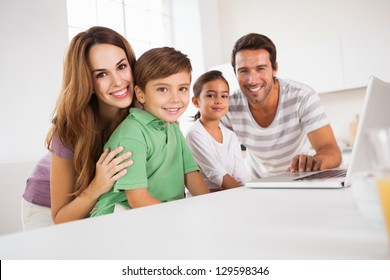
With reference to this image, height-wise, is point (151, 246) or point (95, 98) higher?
point (95, 98)

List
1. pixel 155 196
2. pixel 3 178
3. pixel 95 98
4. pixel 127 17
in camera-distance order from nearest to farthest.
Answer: pixel 155 196 < pixel 95 98 < pixel 3 178 < pixel 127 17

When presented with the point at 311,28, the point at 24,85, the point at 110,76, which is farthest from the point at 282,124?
the point at 311,28

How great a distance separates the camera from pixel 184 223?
0.76 meters

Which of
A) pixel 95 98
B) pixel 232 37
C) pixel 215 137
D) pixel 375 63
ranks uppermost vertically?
pixel 232 37

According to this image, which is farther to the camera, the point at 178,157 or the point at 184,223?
the point at 178,157

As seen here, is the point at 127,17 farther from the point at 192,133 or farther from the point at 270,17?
the point at 192,133

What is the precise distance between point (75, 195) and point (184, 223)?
37.7 inches

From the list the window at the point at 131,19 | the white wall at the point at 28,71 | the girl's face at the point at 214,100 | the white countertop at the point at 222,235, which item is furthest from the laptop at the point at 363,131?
the window at the point at 131,19

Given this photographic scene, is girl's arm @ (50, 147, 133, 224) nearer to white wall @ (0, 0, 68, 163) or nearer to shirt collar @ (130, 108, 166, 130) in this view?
shirt collar @ (130, 108, 166, 130)

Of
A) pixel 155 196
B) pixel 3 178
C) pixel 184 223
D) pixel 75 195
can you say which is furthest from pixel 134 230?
pixel 3 178

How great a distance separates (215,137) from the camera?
2158 mm

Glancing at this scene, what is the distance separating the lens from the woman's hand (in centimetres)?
139

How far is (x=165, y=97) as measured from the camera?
1.61 m
